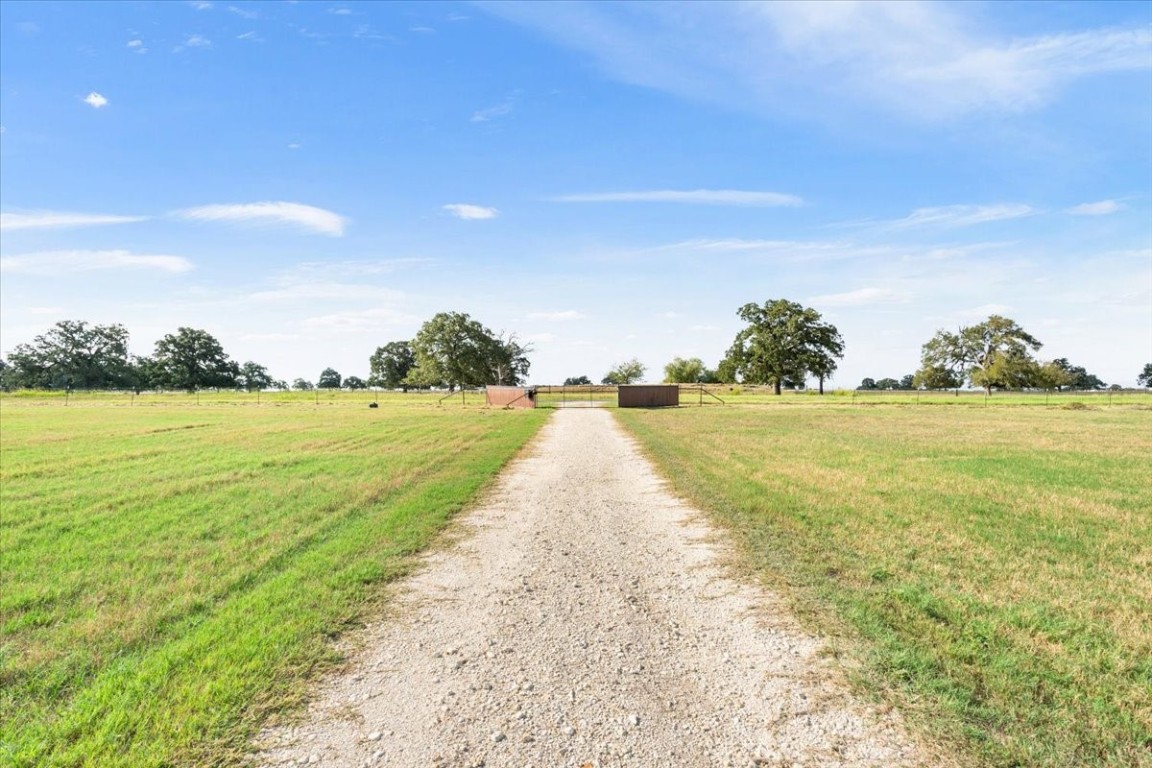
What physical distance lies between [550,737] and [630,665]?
38.1 inches

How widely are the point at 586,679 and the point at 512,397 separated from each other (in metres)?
43.2

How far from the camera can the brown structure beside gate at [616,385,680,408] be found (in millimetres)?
44656

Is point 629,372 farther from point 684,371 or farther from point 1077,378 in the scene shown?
point 1077,378

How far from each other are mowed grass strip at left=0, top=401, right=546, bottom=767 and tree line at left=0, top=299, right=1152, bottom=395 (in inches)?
2140

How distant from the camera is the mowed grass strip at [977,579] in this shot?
343 cm

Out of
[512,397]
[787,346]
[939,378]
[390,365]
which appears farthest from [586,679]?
[390,365]

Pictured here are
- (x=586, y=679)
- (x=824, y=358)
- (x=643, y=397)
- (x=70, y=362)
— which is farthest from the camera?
(x=70, y=362)

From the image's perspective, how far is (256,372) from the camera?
144250mm

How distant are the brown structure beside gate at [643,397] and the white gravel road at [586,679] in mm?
37996

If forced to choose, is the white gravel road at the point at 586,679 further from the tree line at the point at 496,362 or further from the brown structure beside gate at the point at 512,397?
the tree line at the point at 496,362

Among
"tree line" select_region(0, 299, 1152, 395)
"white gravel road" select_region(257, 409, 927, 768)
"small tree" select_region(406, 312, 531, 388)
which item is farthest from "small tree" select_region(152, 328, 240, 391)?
"white gravel road" select_region(257, 409, 927, 768)

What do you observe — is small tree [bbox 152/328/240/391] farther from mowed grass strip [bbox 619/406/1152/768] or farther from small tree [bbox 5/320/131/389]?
mowed grass strip [bbox 619/406/1152/768]

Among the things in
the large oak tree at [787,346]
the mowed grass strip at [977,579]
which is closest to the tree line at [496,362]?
the large oak tree at [787,346]

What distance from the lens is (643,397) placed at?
45.0 meters
